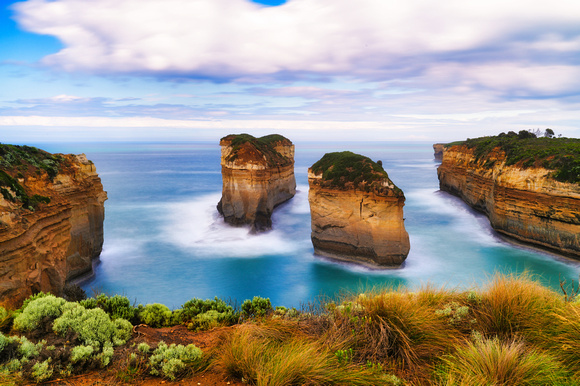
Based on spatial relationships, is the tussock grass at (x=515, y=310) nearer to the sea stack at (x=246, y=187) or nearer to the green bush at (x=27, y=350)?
the green bush at (x=27, y=350)

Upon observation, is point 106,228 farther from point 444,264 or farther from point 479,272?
point 479,272

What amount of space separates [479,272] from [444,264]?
238 centimetres

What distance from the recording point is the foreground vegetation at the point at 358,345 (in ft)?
15.4

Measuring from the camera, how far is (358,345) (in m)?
5.76

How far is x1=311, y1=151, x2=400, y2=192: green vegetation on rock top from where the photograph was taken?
2386 centimetres

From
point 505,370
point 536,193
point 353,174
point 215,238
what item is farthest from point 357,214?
point 505,370

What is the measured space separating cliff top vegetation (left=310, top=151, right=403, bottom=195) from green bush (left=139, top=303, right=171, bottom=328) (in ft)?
58.2

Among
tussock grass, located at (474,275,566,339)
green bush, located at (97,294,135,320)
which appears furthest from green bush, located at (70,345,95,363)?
tussock grass, located at (474,275,566,339)

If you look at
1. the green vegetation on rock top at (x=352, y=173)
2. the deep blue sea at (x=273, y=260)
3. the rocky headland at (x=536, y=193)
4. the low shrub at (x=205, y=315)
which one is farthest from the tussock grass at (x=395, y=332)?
the rocky headland at (x=536, y=193)

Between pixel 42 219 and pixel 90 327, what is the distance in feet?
38.0

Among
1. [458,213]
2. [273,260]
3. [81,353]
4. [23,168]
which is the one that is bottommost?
[273,260]

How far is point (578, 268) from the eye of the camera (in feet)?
77.8

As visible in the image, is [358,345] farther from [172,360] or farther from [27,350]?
[27,350]

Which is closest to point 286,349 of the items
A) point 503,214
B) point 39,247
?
point 39,247
